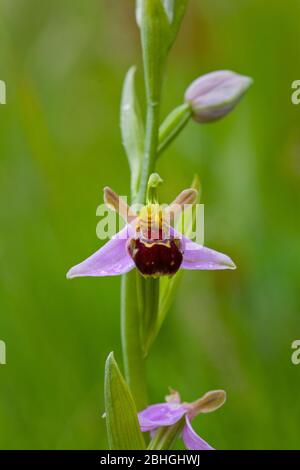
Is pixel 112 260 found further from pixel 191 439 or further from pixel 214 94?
pixel 214 94

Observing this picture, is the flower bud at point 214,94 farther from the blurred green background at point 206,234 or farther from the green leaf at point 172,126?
the blurred green background at point 206,234

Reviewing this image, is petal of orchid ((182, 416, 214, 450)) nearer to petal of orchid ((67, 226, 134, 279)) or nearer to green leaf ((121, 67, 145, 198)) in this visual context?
petal of orchid ((67, 226, 134, 279))

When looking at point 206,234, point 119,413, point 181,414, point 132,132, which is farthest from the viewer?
point 206,234

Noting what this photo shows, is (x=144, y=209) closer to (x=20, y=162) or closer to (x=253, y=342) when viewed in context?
(x=253, y=342)

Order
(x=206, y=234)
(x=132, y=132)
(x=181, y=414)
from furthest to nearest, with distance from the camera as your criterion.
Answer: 1. (x=206, y=234)
2. (x=132, y=132)
3. (x=181, y=414)

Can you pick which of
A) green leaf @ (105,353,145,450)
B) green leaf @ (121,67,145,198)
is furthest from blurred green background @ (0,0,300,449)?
green leaf @ (121,67,145,198)

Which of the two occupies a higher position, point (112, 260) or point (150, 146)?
point (150, 146)

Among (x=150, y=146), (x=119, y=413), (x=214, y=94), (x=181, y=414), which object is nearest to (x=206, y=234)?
(x=214, y=94)
